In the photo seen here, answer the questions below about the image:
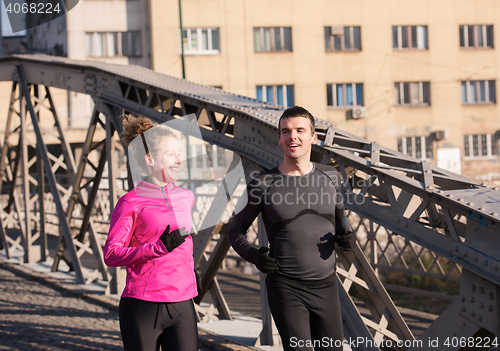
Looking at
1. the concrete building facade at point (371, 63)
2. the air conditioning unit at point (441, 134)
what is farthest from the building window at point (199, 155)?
the air conditioning unit at point (441, 134)

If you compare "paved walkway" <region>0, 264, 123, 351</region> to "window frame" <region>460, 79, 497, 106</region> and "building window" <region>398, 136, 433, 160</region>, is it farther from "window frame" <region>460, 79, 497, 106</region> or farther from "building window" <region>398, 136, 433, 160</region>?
"window frame" <region>460, 79, 497, 106</region>

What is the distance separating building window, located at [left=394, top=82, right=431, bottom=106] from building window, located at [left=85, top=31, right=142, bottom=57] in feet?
46.0

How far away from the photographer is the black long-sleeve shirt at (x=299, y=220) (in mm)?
3092

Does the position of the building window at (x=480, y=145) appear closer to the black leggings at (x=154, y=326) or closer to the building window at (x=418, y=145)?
the building window at (x=418, y=145)

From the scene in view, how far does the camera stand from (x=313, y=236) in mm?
3096

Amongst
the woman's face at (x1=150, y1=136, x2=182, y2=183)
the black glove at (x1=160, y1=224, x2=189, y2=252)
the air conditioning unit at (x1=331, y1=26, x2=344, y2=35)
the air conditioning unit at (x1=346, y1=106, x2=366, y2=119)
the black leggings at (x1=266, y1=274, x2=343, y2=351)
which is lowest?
the black leggings at (x1=266, y1=274, x2=343, y2=351)

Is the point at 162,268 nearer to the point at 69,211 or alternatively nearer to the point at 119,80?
the point at 119,80

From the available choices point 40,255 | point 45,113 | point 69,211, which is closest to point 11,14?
point 69,211

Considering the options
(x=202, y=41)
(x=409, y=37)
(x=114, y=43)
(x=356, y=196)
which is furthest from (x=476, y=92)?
(x=356, y=196)

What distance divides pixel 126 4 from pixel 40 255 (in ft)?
66.2

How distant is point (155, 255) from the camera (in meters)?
2.95

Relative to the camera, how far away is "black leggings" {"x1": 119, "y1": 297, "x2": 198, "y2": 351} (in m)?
2.98

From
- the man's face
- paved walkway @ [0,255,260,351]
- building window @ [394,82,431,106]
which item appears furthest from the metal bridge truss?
building window @ [394,82,431,106]

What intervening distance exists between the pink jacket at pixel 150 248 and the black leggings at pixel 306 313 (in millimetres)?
507
